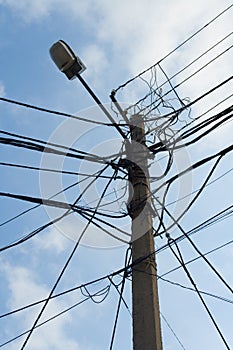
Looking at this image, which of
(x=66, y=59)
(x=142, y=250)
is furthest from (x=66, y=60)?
(x=142, y=250)

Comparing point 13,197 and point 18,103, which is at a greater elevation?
point 18,103

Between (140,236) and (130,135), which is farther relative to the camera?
(130,135)

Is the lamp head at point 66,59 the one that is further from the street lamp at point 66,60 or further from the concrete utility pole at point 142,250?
the concrete utility pole at point 142,250

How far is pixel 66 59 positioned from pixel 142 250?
1.96 meters

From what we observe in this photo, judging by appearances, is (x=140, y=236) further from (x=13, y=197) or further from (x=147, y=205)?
→ (x=13, y=197)

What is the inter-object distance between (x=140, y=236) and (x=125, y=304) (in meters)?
0.90

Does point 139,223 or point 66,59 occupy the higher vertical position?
point 66,59

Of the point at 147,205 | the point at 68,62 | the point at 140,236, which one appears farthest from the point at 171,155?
the point at 68,62

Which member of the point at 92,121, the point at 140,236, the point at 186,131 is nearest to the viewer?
the point at 140,236

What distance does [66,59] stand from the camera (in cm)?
483

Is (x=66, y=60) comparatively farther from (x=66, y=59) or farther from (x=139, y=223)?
(x=139, y=223)

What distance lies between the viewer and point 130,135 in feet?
18.0

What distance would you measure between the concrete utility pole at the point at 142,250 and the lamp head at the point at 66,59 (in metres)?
1.00

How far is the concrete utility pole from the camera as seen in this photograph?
157 inches
